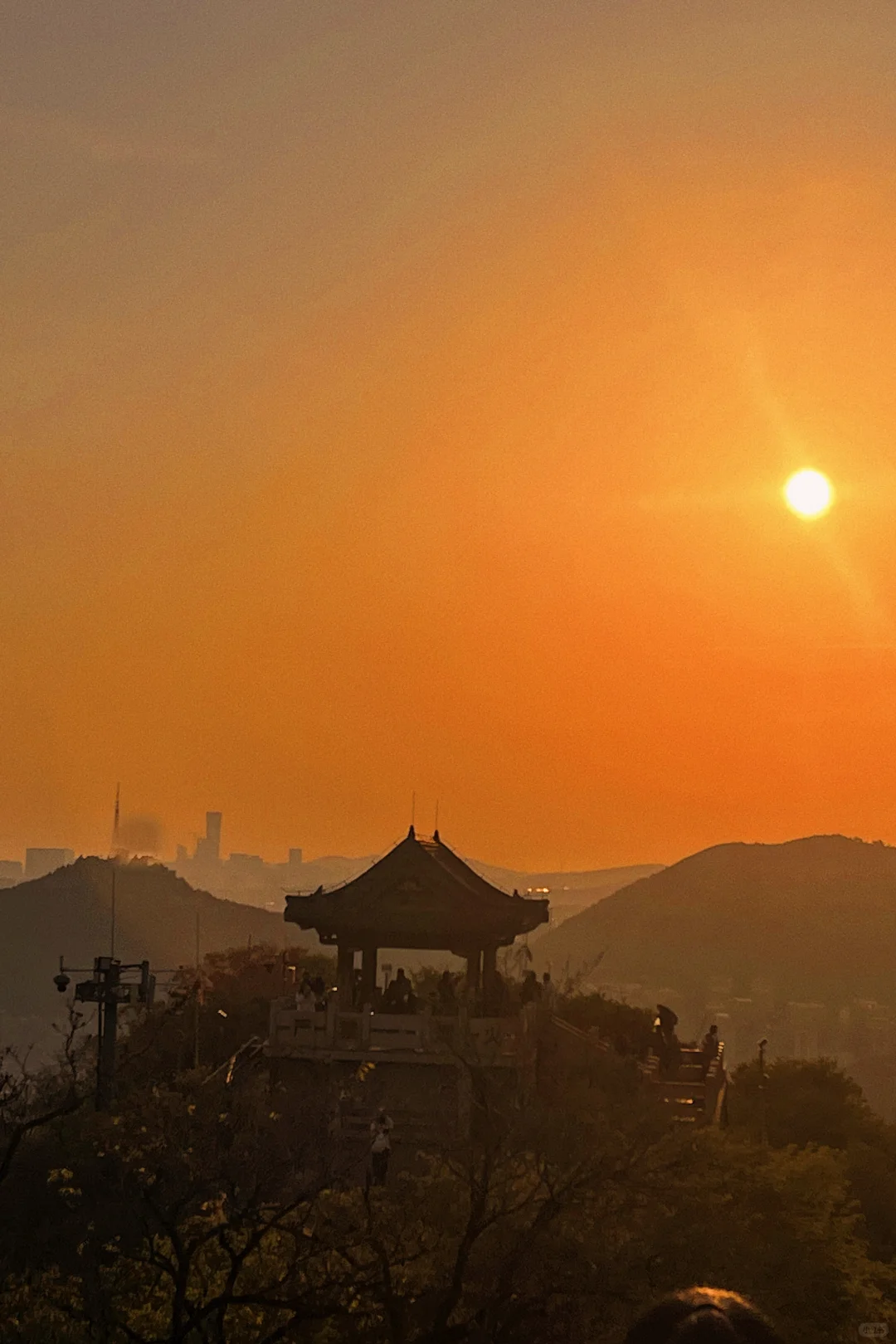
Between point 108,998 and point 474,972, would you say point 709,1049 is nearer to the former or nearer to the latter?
point 474,972

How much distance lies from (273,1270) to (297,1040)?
1378 centimetres

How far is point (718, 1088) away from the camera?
140 feet

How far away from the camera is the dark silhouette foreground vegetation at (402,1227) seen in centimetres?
2522

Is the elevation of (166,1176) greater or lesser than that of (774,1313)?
greater

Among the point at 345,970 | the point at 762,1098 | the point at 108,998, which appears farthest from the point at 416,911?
Answer: the point at 762,1098

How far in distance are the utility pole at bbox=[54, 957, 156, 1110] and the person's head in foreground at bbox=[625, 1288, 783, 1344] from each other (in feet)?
88.5

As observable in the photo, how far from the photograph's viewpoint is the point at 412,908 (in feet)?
144

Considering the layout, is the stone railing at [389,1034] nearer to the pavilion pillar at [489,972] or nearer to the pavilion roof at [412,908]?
the pavilion roof at [412,908]

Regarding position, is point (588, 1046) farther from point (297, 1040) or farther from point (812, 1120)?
point (812, 1120)

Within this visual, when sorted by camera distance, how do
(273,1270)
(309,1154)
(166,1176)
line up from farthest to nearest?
1. (309,1154)
2. (166,1176)
3. (273,1270)

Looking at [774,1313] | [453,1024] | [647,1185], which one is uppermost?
[453,1024]

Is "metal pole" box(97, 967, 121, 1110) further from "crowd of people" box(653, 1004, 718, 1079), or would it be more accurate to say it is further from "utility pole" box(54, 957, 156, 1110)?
"crowd of people" box(653, 1004, 718, 1079)

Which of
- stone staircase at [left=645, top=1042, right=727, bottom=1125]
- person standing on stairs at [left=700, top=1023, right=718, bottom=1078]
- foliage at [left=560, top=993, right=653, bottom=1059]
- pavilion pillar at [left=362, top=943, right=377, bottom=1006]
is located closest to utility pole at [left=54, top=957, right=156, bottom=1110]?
pavilion pillar at [left=362, top=943, right=377, bottom=1006]

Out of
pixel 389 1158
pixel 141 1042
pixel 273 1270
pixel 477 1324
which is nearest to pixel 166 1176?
pixel 273 1270
